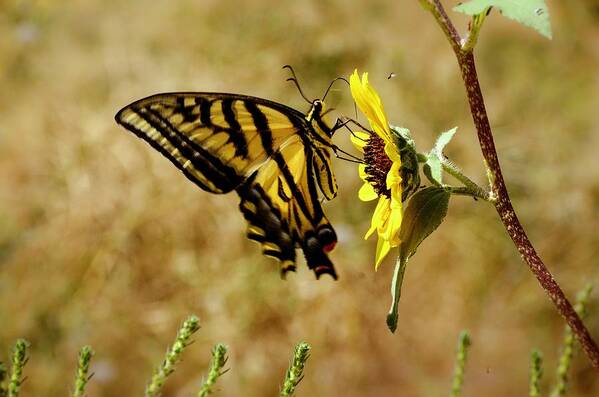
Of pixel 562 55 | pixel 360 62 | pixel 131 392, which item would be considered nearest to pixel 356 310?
pixel 131 392

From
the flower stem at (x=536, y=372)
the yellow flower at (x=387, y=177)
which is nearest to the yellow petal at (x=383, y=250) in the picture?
the yellow flower at (x=387, y=177)

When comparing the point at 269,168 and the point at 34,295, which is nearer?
the point at 269,168

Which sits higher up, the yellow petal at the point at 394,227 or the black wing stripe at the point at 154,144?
the black wing stripe at the point at 154,144

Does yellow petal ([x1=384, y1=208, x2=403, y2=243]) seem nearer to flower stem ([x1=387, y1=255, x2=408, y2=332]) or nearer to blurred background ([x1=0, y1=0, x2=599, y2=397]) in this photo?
flower stem ([x1=387, y1=255, x2=408, y2=332])

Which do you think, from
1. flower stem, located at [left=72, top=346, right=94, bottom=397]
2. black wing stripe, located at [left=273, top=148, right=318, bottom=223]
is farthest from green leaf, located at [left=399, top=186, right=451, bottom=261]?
black wing stripe, located at [left=273, top=148, right=318, bottom=223]

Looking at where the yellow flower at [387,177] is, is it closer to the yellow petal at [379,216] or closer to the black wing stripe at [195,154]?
the yellow petal at [379,216]

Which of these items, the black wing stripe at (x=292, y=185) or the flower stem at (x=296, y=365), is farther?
the black wing stripe at (x=292, y=185)

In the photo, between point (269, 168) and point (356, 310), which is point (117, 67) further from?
point (269, 168)
